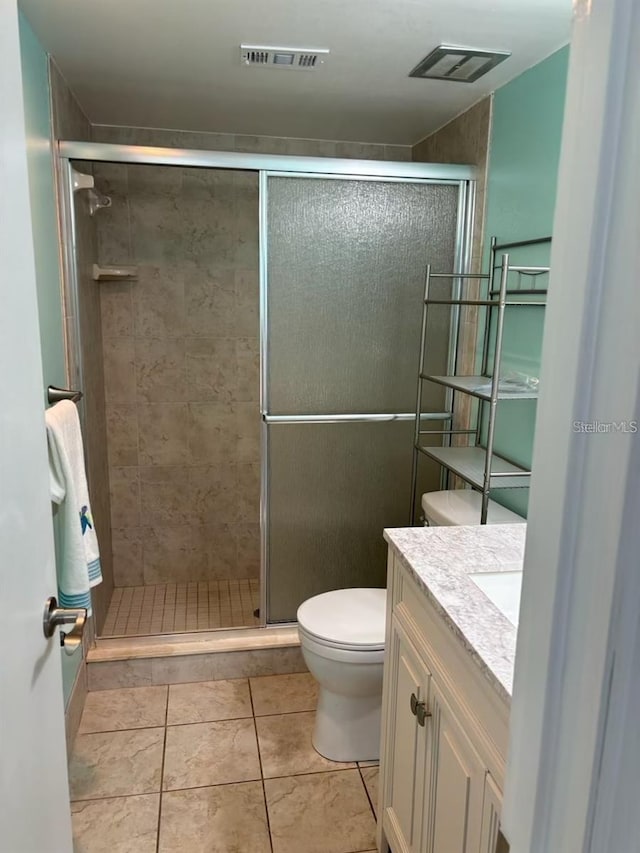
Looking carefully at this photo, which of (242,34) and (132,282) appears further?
(132,282)

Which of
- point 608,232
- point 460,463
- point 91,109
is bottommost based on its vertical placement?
point 460,463

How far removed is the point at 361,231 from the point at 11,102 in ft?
5.65

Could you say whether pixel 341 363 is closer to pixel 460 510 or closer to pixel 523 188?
pixel 460 510

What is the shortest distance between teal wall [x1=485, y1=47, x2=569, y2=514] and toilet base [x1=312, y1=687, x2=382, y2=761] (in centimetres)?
86

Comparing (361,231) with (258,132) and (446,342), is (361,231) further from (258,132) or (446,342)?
(258,132)

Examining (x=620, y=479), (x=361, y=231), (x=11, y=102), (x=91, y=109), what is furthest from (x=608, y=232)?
(x=91, y=109)

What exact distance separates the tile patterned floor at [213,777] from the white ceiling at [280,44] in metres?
2.31

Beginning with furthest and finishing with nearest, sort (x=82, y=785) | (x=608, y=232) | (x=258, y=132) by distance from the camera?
(x=258, y=132)
(x=82, y=785)
(x=608, y=232)

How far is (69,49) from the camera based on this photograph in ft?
6.75

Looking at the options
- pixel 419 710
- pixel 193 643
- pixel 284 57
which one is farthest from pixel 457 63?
pixel 193 643

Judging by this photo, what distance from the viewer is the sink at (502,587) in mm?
1396

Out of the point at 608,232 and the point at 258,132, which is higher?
the point at 258,132

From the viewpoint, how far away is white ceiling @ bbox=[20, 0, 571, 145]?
5.73ft

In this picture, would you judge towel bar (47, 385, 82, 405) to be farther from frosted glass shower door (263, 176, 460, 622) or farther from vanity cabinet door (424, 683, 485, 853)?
vanity cabinet door (424, 683, 485, 853)
